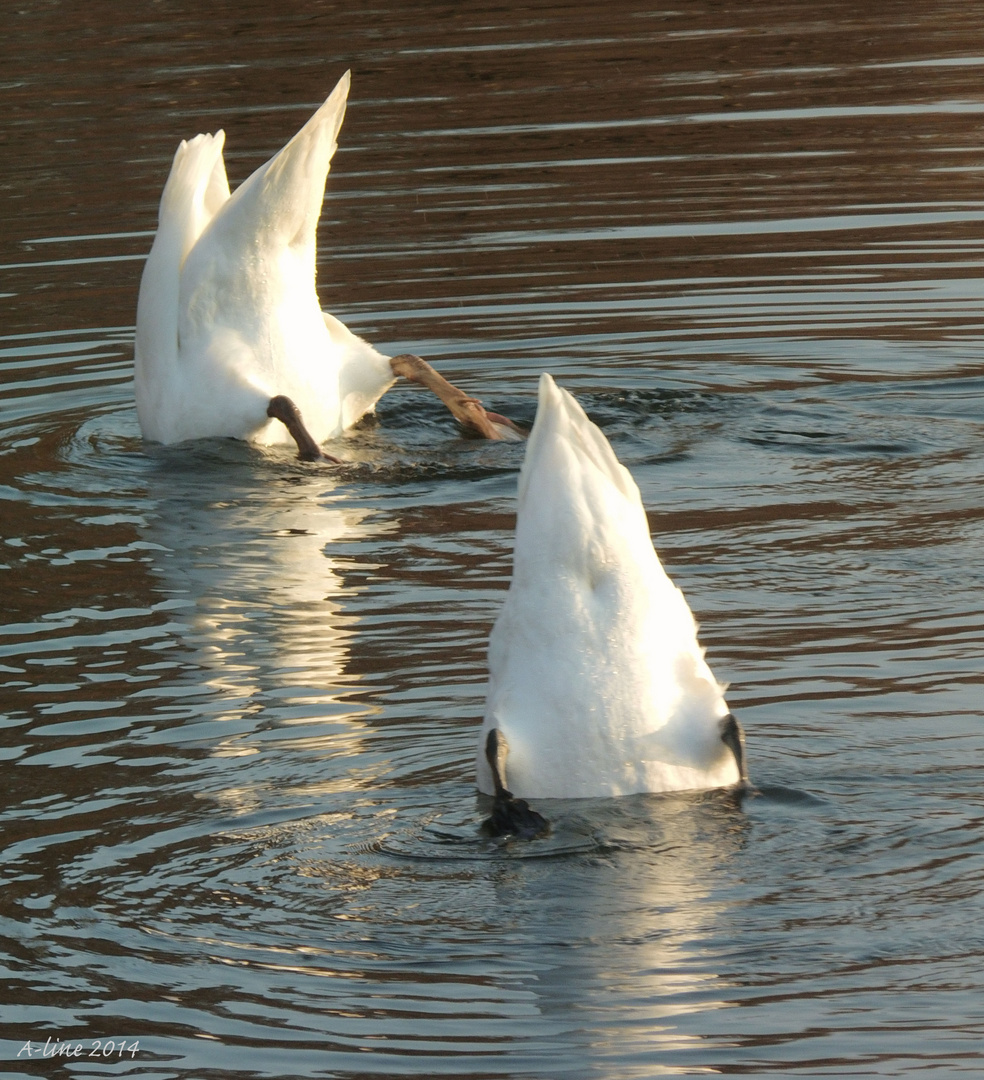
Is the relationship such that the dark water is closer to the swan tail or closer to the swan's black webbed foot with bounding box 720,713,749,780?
the swan's black webbed foot with bounding box 720,713,749,780

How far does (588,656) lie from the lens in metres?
4.70

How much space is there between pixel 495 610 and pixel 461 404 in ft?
7.40

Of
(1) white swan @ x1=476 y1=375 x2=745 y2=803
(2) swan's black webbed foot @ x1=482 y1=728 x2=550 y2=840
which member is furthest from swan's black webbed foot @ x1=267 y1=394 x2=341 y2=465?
(2) swan's black webbed foot @ x1=482 y1=728 x2=550 y2=840

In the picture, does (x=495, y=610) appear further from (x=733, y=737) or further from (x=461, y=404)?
(x=461, y=404)

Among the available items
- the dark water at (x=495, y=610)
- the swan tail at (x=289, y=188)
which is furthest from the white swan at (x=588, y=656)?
the swan tail at (x=289, y=188)

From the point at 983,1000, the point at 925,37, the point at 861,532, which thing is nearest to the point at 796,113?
the point at 925,37

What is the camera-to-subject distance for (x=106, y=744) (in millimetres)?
5508

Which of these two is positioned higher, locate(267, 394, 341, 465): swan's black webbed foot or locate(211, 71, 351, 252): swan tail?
locate(211, 71, 351, 252): swan tail

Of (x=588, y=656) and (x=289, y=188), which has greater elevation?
(x=289, y=188)

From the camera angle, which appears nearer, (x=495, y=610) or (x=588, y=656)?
(x=588, y=656)

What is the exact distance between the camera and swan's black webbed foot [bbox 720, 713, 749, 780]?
476cm

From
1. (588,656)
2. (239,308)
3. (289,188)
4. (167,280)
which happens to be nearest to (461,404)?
(239,308)

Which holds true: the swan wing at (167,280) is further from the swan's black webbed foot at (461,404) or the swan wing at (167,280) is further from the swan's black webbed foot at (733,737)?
the swan's black webbed foot at (733,737)

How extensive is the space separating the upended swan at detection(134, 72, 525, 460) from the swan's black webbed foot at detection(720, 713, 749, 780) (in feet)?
12.4
